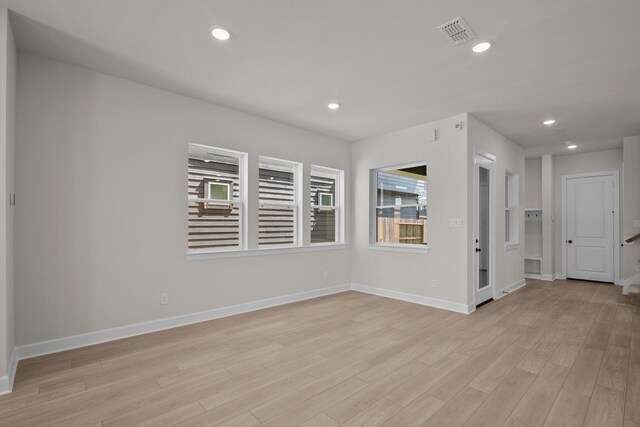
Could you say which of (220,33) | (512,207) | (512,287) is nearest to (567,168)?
(512,207)

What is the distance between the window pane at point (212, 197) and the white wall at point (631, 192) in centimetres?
666

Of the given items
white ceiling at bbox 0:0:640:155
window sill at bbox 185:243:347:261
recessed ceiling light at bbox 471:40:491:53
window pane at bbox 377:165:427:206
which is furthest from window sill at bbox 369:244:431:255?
recessed ceiling light at bbox 471:40:491:53

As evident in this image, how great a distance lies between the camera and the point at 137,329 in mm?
3486

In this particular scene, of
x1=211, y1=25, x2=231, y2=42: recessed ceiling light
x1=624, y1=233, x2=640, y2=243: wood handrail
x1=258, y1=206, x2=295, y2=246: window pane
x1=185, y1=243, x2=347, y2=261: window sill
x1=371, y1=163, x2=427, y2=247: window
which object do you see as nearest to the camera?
x1=211, y1=25, x2=231, y2=42: recessed ceiling light

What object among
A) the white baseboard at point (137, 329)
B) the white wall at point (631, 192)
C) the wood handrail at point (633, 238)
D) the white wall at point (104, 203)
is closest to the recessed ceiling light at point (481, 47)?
the white wall at point (104, 203)

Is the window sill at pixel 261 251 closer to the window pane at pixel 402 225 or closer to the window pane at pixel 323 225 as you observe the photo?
the window pane at pixel 323 225

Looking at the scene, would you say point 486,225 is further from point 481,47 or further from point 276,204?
point 276,204

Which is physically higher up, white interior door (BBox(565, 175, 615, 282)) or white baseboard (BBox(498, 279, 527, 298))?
white interior door (BBox(565, 175, 615, 282))

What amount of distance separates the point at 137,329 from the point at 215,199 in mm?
1726

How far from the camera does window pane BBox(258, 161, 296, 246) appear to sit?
15.6 ft

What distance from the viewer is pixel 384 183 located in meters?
5.71

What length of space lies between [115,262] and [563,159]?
8.54 m

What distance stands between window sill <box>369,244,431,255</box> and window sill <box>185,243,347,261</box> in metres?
0.62

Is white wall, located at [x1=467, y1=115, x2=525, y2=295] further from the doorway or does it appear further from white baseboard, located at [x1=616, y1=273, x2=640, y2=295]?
white baseboard, located at [x1=616, y1=273, x2=640, y2=295]
